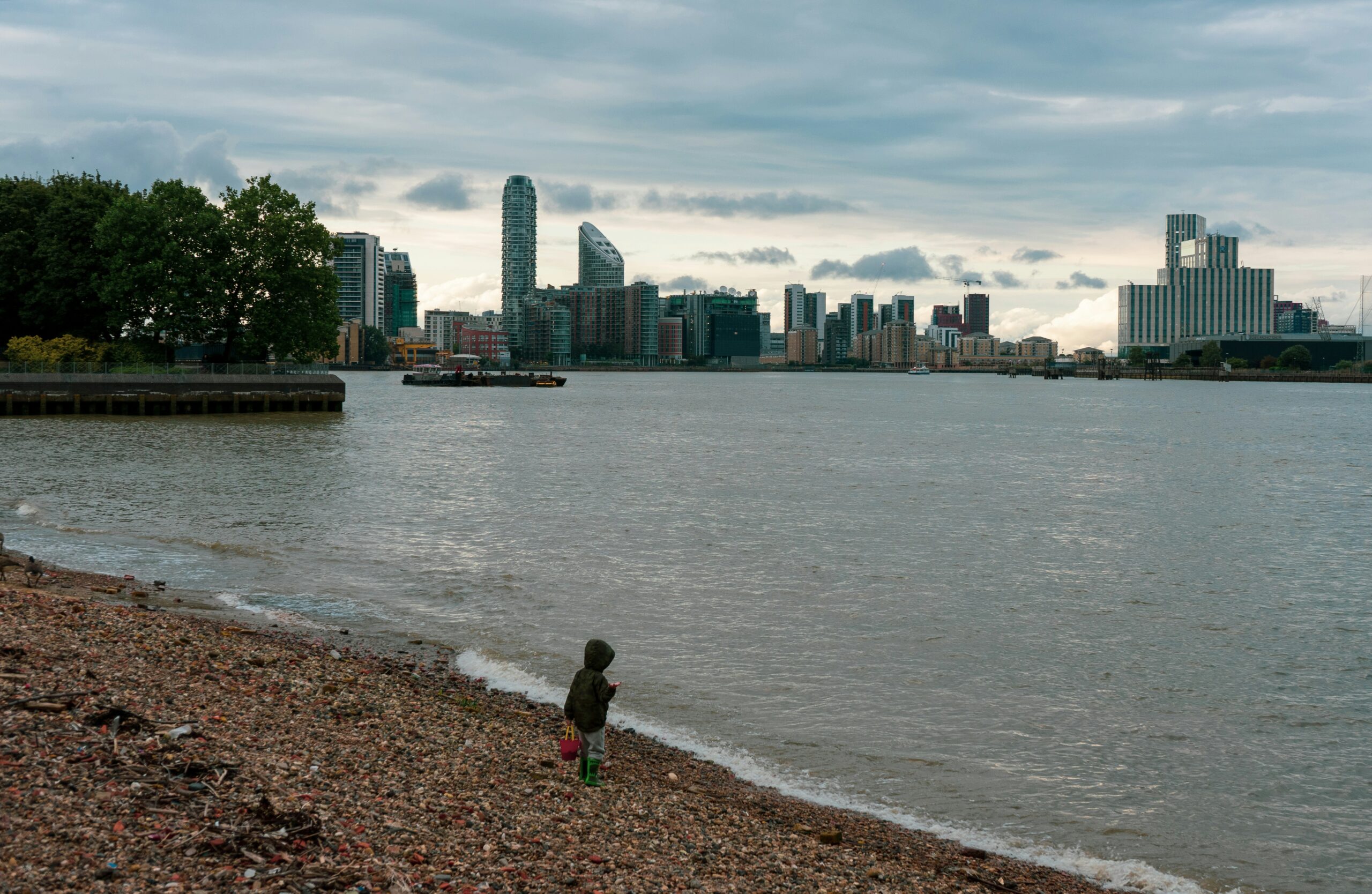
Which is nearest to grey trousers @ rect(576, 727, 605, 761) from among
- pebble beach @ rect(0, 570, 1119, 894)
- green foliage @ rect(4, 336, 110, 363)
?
pebble beach @ rect(0, 570, 1119, 894)

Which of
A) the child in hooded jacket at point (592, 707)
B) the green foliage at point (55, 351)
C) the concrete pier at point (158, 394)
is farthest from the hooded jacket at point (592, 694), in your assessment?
the green foliage at point (55, 351)

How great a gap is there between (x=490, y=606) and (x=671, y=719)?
832 cm

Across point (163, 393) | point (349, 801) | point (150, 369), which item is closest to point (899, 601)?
point (349, 801)

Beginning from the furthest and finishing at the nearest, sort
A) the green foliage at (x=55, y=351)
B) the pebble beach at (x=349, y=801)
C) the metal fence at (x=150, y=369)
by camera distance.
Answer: the green foliage at (x=55, y=351) → the metal fence at (x=150, y=369) → the pebble beach at (x=349, y=801)

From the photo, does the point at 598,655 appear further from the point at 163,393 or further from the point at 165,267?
the point at 165,267

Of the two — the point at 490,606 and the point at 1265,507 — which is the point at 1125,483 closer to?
the point at 1265,507

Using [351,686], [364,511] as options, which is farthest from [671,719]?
[364,511]

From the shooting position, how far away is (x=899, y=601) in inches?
949

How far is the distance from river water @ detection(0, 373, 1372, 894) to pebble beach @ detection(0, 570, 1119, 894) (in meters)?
1.58

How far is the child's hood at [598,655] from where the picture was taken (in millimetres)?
11594

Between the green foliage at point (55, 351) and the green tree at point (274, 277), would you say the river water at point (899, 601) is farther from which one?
the green tree at point (274, 277)

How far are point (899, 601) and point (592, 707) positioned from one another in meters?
14.0

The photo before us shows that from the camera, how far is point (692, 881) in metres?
8.96

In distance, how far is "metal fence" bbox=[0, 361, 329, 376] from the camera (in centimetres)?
8506
